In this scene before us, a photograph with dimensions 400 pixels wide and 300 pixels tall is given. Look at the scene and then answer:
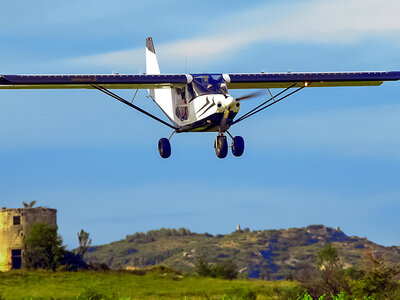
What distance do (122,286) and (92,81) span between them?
830 inches

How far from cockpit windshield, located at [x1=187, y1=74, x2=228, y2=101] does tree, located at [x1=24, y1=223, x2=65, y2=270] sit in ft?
101

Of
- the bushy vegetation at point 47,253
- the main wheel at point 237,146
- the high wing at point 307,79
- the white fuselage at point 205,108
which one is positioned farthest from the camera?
the bushy vegetation at point 47,253

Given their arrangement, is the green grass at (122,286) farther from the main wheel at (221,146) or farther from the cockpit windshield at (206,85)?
the cockpit windshield at (206,85)

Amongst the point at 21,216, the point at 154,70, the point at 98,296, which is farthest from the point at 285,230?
the point at 98,296

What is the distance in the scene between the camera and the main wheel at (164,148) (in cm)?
2730

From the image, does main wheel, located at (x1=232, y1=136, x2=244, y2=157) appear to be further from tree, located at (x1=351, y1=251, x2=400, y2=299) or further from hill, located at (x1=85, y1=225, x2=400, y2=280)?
hill, located at (x1=85, y1=225, x2=400, y2=280)

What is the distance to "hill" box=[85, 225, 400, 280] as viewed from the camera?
457 ft

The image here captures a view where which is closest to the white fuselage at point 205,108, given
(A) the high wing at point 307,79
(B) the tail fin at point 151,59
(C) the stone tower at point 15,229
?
(A) the high wing at point 307,79

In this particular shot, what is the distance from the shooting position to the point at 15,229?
57.4m

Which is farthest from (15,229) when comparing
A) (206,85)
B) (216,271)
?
(206,85)

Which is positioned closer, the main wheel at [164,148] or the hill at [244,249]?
the main wheel at [164,148]

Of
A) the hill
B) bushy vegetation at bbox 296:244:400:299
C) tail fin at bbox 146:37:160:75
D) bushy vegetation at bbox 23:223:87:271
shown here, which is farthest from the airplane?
the hill

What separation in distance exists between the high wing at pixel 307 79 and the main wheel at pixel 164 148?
152 inches

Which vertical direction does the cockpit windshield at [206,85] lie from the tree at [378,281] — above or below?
above
